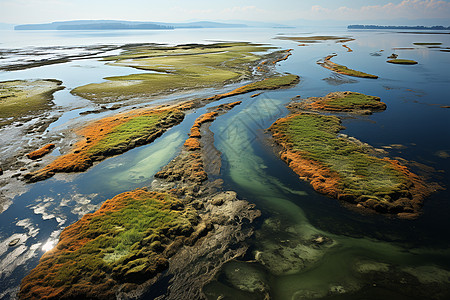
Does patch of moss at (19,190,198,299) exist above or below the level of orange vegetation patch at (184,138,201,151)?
below

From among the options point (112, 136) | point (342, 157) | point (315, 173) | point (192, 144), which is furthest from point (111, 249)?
point (342, 157)

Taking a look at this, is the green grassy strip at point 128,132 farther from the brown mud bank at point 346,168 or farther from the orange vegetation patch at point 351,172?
the orange vegetation patch at point 351,172

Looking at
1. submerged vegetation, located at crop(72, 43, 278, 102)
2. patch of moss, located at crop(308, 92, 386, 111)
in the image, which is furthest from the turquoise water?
submerged vegetation, located at crop(72, 43, 278, 102)

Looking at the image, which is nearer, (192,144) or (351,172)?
(351,172)

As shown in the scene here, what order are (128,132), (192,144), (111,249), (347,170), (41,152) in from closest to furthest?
(111,249)
(347,170)
(41,152)
(192,144)
(128,132)

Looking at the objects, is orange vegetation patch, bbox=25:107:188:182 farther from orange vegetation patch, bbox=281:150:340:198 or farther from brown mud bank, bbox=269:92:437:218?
orange vegetation patch, bbox=281:150:340:198

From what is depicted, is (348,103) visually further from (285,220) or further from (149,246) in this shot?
(149,246)
